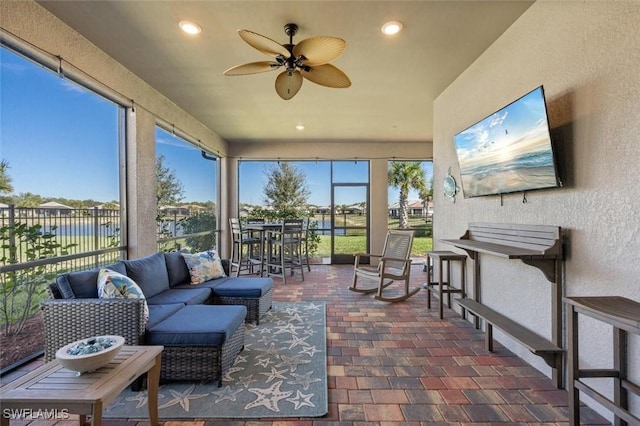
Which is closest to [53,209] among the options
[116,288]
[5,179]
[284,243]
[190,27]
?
[5,179]

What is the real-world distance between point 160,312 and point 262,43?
2.22 m

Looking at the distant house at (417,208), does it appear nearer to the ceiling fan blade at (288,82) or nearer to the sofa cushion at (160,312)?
the ceiling fan blade at (288,82)

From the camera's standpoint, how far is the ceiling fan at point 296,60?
2.12 meters

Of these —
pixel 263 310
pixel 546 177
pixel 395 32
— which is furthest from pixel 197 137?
pixel 546 177

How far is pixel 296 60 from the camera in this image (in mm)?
2381

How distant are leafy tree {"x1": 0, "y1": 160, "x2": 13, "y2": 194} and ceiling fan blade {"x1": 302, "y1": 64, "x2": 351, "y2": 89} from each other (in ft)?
7.93

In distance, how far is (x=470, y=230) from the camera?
3.28 m

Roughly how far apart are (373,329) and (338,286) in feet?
→ 6.12

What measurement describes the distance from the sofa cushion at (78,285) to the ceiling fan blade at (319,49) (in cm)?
232

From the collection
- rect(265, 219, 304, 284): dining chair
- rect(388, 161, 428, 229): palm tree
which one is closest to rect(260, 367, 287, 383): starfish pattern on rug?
rect(265, 219, 304, 284): dining chair

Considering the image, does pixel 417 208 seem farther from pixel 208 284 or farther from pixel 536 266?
pixel 208 284

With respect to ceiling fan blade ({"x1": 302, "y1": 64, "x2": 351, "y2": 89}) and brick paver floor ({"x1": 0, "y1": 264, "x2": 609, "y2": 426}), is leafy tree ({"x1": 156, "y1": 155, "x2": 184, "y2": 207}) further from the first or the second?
ceiling fan blade ({"x1": 302, "y1": 64, "x2": 351, "y2": 89})

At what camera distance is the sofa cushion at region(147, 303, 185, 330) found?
2.25 metres

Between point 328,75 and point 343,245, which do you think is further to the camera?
point 343,245
